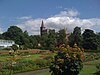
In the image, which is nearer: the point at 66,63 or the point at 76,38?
the point at 66,63

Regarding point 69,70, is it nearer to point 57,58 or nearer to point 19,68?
point 57,58

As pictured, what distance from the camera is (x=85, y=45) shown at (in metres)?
77.2

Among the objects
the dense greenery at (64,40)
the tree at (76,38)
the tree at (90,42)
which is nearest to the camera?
the tree at (90,42)

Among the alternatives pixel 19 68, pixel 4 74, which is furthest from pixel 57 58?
pixel 19 68

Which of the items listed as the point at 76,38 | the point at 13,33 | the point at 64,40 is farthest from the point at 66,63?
the point at 13,33

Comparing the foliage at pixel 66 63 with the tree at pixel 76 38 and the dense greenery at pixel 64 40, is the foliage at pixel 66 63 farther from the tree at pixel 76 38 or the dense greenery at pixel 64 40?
the tree at pixel 76 38

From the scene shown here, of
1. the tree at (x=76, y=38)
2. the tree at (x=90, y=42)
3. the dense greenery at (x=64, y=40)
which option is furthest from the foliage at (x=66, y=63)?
the tree at (x=76, y=38)

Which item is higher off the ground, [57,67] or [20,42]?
[20,42]

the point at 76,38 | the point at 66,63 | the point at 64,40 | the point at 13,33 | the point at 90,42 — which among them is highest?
the point at 13,33

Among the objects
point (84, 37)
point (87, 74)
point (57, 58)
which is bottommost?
point (87, 74)

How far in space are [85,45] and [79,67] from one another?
206ft

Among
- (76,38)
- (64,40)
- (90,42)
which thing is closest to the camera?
(90,42)

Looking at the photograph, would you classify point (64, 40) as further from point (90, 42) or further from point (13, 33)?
point (13, 33)

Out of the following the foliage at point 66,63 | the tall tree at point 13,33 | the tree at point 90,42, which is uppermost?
the tall tree at point 13,33
